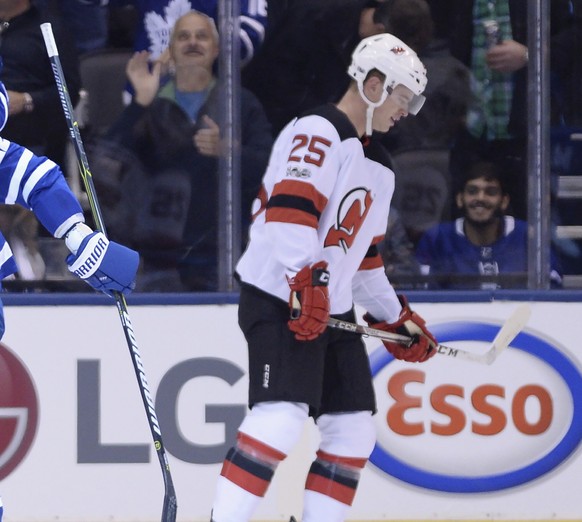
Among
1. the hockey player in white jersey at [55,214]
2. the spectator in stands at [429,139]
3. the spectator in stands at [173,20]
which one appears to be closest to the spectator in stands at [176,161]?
the spectator in stands at [173,20]

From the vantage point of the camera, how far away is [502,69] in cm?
520

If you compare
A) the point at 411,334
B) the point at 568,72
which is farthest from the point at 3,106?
the point at 568,72

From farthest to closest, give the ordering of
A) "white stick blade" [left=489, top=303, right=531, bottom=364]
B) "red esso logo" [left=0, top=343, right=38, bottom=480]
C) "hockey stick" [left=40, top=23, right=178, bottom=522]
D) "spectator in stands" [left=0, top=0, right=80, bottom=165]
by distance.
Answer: "spectator in stands" [left=0, top=0, right=80, bottom=165] → "red esso logo" [left=0, top=343, right=38, bottom=480] → "white stick blade" [left=489, top=303, right=531, bottom=364] → "hockey stick" [left=40, top=23, right=178, bottom=522]

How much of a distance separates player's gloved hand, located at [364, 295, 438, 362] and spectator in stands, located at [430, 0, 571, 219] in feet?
2.44

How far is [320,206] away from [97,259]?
60cm

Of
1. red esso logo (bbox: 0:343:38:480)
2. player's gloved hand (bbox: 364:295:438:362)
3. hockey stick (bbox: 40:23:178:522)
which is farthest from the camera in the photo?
red esso logo (bbox: 0:343:38:480)

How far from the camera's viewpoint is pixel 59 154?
5.16 meters

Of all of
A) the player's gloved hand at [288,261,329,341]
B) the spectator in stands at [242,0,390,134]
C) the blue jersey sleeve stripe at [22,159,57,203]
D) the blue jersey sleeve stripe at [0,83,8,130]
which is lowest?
the player's gloved hand at [288,261,329,341]

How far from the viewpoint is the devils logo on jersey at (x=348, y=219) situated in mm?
4273

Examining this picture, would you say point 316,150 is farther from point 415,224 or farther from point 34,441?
point 34,441

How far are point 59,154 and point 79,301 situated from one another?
0.48 metres

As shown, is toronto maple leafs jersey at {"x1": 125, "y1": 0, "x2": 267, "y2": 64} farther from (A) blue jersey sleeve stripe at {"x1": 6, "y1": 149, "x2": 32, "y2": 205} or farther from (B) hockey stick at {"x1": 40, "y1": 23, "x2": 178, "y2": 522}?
(A) blue jersey sleeve stripe at {"x1": 6, "y1": 149, "x2": 32, "y2": 205}

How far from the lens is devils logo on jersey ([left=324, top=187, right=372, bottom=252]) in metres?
4.27

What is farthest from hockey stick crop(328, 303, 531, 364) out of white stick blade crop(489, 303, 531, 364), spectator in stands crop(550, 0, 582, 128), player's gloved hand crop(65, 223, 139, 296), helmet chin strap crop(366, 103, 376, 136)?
player's gloved hand crop(65, 223, 139, 296)
